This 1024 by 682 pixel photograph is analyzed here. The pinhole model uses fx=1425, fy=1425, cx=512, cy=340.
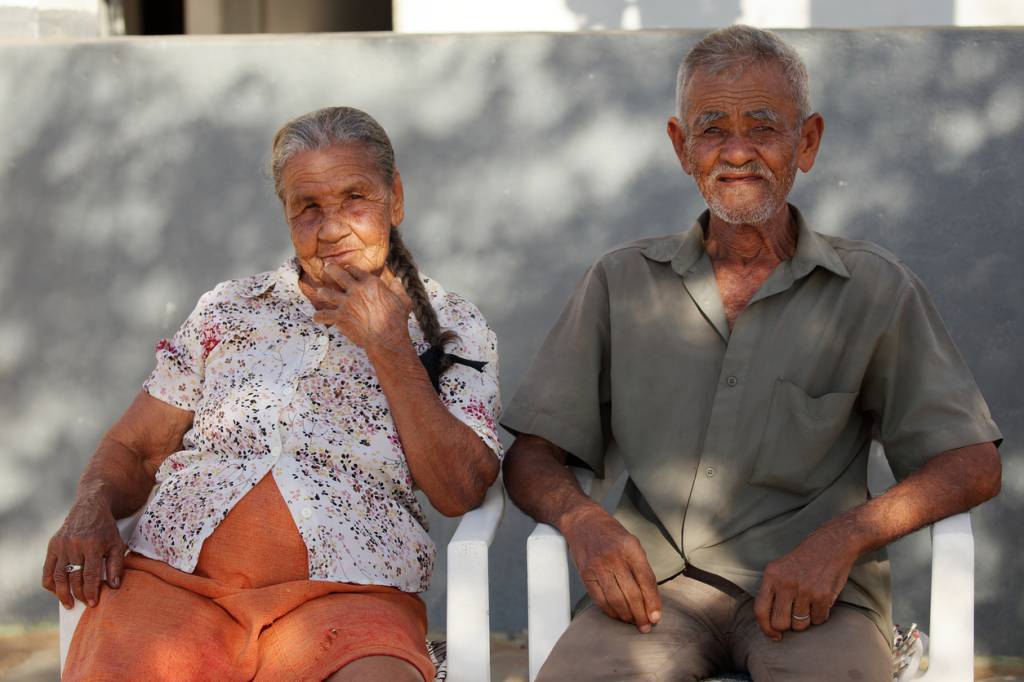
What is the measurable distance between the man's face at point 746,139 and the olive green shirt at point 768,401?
15cm

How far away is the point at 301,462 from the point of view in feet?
10.1

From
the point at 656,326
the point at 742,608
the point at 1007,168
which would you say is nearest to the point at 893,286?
the point at 656,326

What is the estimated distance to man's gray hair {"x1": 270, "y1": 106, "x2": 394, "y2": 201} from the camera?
125 inches

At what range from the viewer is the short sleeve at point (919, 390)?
2.99 meters

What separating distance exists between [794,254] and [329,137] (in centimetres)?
106

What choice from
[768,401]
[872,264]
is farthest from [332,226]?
[872,264]

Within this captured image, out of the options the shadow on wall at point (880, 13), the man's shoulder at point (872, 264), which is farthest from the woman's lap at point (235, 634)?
the shadow on wall at point (880, 13)

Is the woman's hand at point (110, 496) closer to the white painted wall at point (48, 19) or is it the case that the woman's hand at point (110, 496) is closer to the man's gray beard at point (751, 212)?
the man's gray beard at point (751, 212)

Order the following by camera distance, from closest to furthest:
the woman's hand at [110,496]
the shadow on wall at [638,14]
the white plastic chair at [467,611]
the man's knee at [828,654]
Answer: the man's knee at [828,654]
the white plastic chair at [467,611]
the woman's hand at [110,496]
the shadow on wall at [638,14]

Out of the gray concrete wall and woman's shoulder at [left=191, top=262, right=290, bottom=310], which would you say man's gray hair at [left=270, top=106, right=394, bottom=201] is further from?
the gray concrete wall

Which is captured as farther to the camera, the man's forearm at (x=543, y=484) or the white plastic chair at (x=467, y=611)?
the man's forearm at (x=543, y=484)

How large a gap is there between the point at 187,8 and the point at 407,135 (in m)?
4.38

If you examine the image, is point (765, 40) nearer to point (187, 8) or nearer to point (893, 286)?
point (893, 286)

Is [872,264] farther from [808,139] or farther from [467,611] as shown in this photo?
[467,611]
